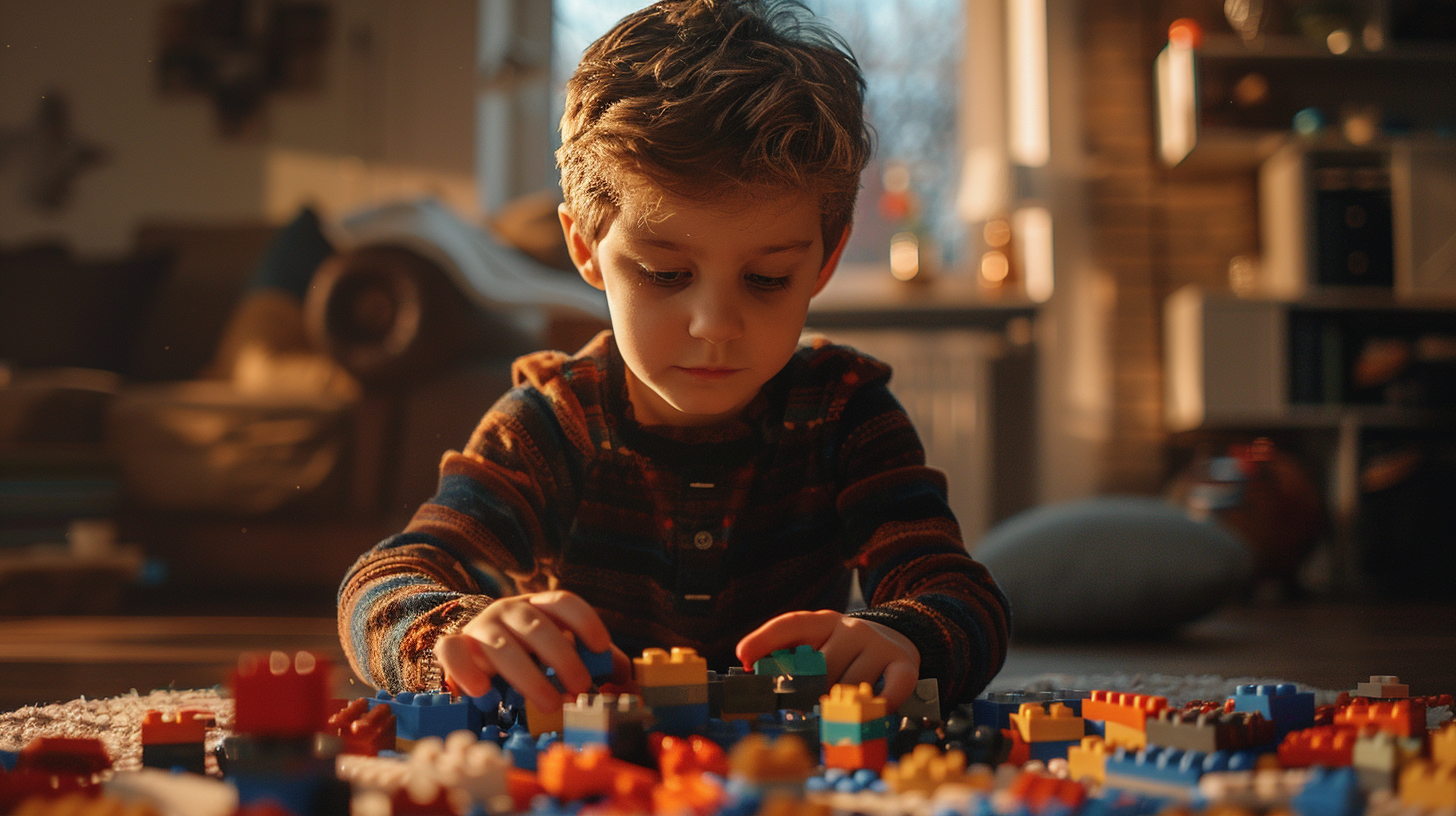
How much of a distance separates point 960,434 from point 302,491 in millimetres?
1577

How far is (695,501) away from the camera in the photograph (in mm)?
930

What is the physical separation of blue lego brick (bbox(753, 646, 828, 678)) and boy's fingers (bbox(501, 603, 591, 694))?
0.10m

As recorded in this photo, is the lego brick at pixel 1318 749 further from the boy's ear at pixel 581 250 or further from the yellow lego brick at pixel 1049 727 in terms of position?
the boy's ear at pixel 581 250

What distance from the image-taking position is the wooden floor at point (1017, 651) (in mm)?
1131

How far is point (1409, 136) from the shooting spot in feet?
9.57

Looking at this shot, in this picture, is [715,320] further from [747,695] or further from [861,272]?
[861,272]

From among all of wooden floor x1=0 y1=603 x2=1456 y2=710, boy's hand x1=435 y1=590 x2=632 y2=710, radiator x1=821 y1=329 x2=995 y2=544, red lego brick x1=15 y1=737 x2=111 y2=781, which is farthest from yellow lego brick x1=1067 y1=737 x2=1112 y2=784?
radiator x1=821 y1=329 x2=995 y2=544

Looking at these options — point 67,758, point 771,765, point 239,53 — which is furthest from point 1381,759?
point 239,53

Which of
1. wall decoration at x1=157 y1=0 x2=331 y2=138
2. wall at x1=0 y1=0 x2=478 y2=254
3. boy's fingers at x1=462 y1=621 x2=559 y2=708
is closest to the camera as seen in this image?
boy's fingers at x1=462 y1=621 x2=559 y2=708

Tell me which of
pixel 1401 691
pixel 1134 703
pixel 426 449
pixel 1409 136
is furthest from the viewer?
pixel 1409 136

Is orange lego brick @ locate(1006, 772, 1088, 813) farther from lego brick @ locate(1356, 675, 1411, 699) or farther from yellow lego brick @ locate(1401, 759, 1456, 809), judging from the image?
lego brick @ locate(1356, 675, 1411, 699)

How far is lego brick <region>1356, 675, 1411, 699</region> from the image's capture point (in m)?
0.75

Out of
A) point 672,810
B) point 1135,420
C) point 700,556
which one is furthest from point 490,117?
point 672,810

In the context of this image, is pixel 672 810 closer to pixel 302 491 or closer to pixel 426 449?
pixel 426 449
